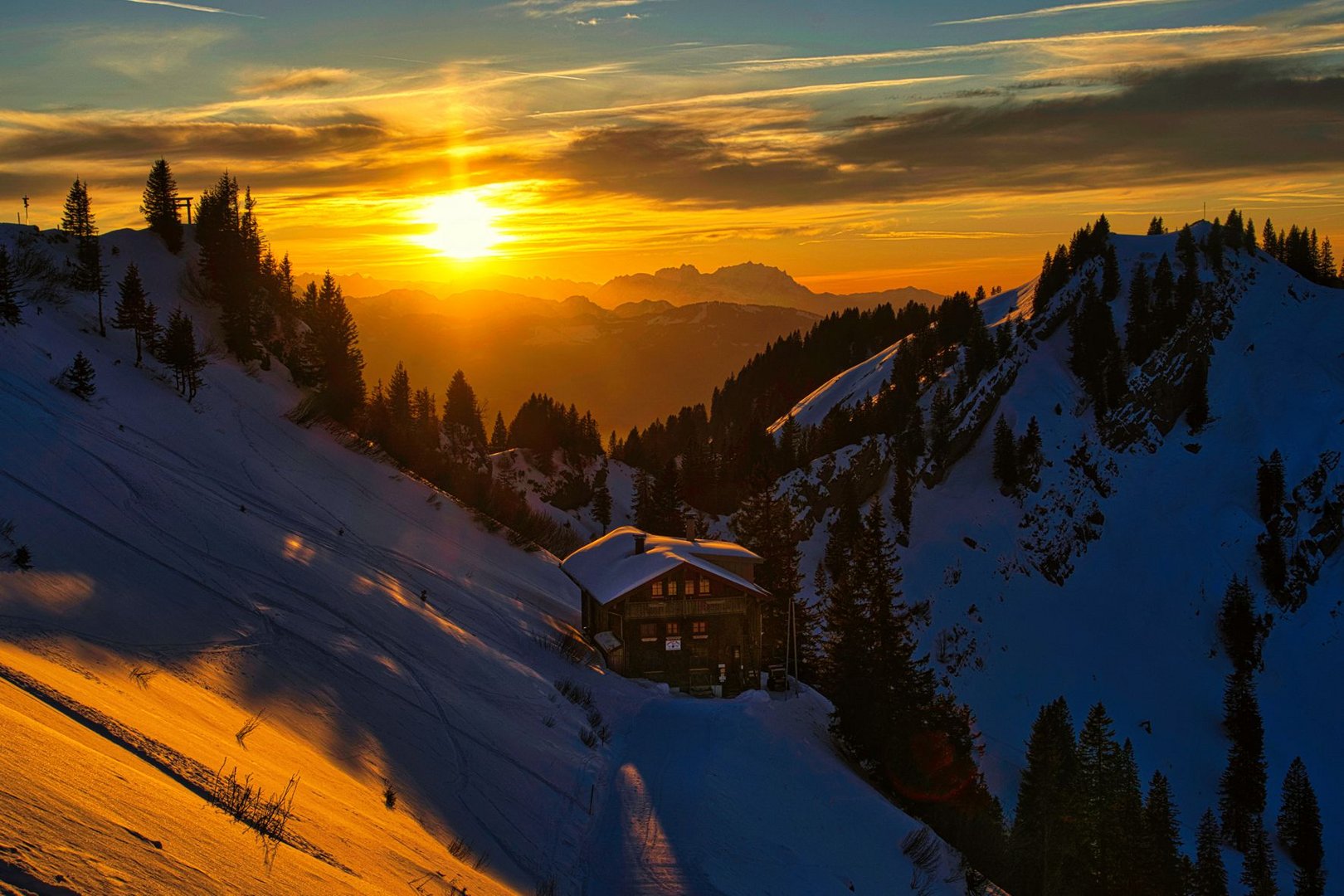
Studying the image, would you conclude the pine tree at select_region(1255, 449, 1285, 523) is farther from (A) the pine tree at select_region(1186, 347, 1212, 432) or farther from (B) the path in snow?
(B) the path in snow

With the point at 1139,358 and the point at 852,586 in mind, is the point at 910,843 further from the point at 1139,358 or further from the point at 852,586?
the point at 1139,358

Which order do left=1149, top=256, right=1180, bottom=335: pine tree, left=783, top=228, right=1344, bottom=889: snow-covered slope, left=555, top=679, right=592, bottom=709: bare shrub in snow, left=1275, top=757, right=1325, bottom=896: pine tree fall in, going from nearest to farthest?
left=555, top=679, right=592, bottom=709: bare shrub in snow
left=1275, top=757, right=1325, bottom=896: pine tree
left=783, top=228, right=1344, bottom=889: snow-covered slope
left=1149, top=256, right=1180, bottom=335: pine tree

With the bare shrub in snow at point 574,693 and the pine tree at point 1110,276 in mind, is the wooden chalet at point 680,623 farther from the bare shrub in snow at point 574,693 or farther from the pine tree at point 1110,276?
the pine tree at point 1110,276

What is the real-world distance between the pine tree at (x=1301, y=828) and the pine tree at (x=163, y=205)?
95632 millimetres

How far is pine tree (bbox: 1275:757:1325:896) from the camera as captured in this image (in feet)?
177

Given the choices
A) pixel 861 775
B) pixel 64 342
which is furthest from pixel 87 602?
pixel 64 342

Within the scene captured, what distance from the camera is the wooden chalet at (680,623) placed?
132ft

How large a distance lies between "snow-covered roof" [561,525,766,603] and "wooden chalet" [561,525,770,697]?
8 centimetres

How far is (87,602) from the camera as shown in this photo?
18.5 metres

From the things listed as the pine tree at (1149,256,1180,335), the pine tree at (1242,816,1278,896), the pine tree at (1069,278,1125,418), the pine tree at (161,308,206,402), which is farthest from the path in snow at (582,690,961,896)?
the pine tree at (1149,256,1180,335)

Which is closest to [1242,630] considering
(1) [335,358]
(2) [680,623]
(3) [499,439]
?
(2) [680,623]

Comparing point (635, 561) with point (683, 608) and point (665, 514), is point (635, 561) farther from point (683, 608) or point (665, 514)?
point (665, 514)

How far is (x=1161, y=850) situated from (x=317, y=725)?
43138 mm

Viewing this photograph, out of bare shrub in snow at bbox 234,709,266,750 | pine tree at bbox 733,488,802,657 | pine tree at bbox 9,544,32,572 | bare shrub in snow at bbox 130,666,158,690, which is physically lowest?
pine tree at bbox 733,488,802,657
